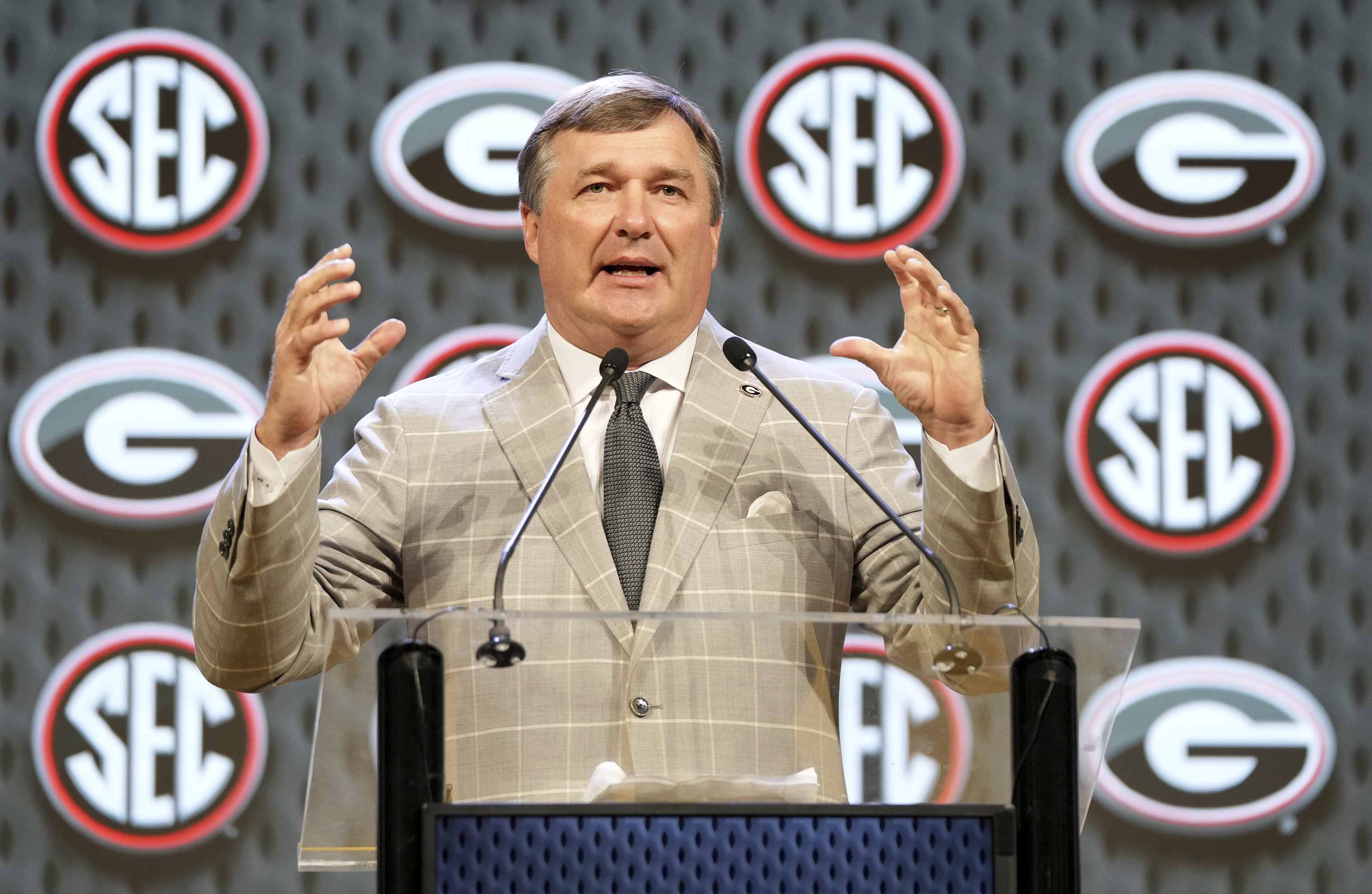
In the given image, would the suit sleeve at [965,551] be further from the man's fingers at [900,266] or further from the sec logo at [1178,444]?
the sec logo at [1178,444]

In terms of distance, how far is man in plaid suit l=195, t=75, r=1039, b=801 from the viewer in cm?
113

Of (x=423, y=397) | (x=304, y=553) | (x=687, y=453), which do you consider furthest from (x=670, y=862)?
(x=423, y=397)

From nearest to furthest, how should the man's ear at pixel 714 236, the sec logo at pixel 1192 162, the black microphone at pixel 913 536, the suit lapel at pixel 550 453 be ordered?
the black microphone at pixel 913 536, the suit lapel at pixel 550 453, the man's ear at pixel 714 236, the sec logo at pixel 1192 162

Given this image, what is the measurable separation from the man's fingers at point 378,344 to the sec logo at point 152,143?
1805 mm

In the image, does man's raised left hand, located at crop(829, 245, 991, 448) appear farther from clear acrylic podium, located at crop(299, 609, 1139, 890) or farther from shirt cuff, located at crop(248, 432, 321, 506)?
shirt cuff, located at crop(248, 432, 321, 506)

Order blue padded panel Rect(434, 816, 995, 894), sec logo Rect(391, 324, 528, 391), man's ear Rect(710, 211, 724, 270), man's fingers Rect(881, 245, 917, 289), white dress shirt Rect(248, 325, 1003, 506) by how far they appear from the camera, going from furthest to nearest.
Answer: sec logo Rect(391, 324, 528, 391), man's ear Rect(710, 211, 724, 270), white dress shirt Rect(248, 325, 1003, 506), man's fingers Rect(881, 245, 917, 289), blue padded panel Rect(434, 816, 995, 894)

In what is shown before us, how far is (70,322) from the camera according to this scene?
10.4 ft

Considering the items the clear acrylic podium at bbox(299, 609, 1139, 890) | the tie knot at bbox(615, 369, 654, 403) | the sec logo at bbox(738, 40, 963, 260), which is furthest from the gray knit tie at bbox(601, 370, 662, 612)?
the sec logo at bbox(738, 40, 963, 260)

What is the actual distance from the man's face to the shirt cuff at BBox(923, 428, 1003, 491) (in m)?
0.48

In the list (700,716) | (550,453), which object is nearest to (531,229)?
(550,453)

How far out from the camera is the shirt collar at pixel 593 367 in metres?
1.85

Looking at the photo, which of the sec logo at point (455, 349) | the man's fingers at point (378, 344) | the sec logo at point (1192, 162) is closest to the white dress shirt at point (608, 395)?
the man's fingers at point (378, 344)

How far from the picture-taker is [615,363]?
5.16 ft

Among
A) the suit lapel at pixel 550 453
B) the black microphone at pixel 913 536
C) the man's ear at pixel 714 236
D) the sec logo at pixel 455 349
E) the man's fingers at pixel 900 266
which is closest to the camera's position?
the black microphone at pixel 913 536
